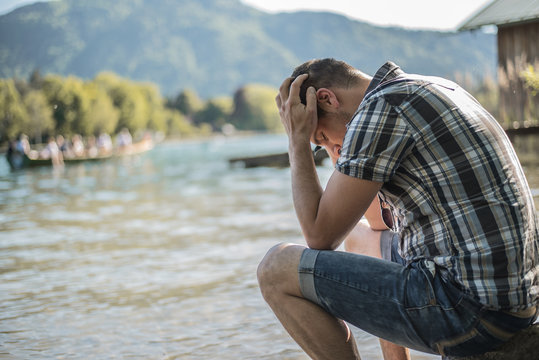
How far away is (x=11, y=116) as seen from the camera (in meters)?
75.9

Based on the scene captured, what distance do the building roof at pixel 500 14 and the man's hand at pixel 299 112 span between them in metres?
12.0

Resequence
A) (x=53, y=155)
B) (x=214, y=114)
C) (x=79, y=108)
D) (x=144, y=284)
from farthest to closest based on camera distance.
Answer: (x=214, y=114), (x=79, y=108), (x=53, y=155), (x=144, y=284)

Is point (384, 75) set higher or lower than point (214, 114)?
higher

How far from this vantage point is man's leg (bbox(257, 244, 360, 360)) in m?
1.91

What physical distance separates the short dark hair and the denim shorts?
0.54m

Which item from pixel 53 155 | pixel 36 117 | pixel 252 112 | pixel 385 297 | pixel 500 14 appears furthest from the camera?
pixel 252 112

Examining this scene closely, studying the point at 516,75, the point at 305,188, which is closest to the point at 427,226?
the point at 305,188

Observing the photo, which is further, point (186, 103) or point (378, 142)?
point (186, 103)

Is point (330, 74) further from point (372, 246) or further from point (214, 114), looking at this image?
point (214, 114)

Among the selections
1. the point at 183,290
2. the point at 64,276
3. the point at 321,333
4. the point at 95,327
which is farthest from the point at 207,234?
the point at 321,333

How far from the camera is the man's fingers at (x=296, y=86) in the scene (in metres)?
1.99

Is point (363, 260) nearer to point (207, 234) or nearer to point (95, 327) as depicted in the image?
point (95, 327)

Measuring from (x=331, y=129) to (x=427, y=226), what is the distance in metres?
0.53

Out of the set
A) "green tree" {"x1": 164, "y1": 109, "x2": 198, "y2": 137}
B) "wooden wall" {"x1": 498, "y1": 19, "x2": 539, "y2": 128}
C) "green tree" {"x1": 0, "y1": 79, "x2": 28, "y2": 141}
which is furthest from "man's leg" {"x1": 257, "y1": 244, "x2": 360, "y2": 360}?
"green tree" {"x1": 164, "y1": 109, "x2": 198, "y2": 137}
